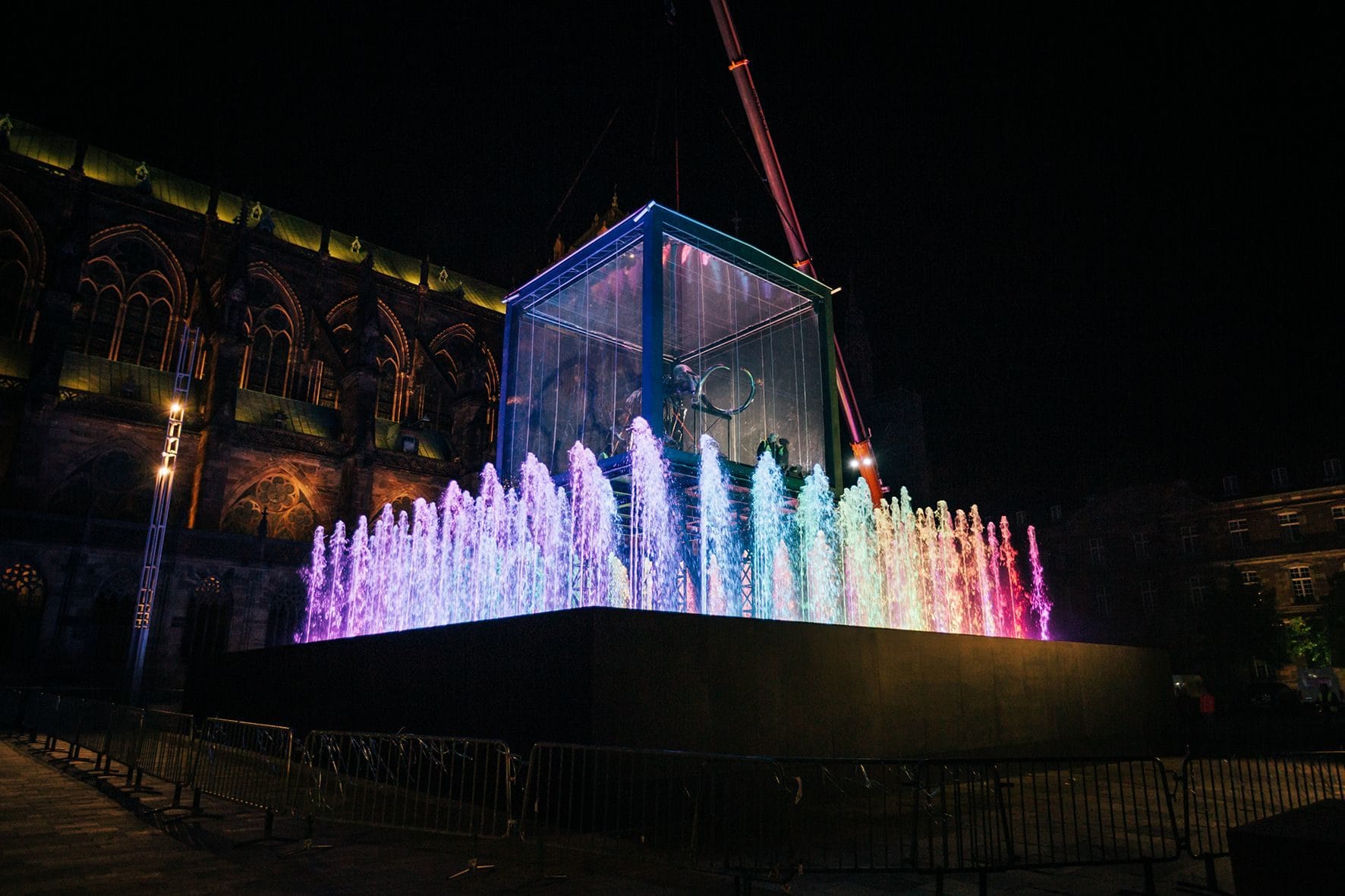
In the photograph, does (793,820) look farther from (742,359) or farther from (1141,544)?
(1141,544)

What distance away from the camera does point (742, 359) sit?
1703 centimetres

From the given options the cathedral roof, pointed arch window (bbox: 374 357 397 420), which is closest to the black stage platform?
pointed arch window (bbox: 374 357 397 420)

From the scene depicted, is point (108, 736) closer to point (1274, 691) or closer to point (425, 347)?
point (425, 347)

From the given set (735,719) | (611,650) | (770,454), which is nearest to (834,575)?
(770,454)

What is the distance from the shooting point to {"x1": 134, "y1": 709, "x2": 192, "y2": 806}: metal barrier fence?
879 cm

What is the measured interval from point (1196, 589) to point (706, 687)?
4885 centimetres

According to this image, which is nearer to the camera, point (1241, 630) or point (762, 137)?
point (762, 137)

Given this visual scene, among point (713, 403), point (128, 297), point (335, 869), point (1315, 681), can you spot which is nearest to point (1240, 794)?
point (713, 403)

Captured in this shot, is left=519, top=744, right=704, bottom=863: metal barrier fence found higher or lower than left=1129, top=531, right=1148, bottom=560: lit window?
lower

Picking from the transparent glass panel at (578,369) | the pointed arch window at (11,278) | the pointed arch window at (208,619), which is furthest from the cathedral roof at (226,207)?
the transparent glass panel at (578,369)

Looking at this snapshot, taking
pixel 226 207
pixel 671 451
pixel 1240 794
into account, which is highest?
pixel 226 207

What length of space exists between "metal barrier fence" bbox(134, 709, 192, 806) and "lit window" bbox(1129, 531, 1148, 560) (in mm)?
52457

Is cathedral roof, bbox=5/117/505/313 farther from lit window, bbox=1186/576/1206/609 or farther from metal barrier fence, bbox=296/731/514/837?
lit window, bbox=1186/576/1206/609

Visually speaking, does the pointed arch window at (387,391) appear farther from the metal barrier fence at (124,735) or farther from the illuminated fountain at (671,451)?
the metal barrier fence at (124,735)
